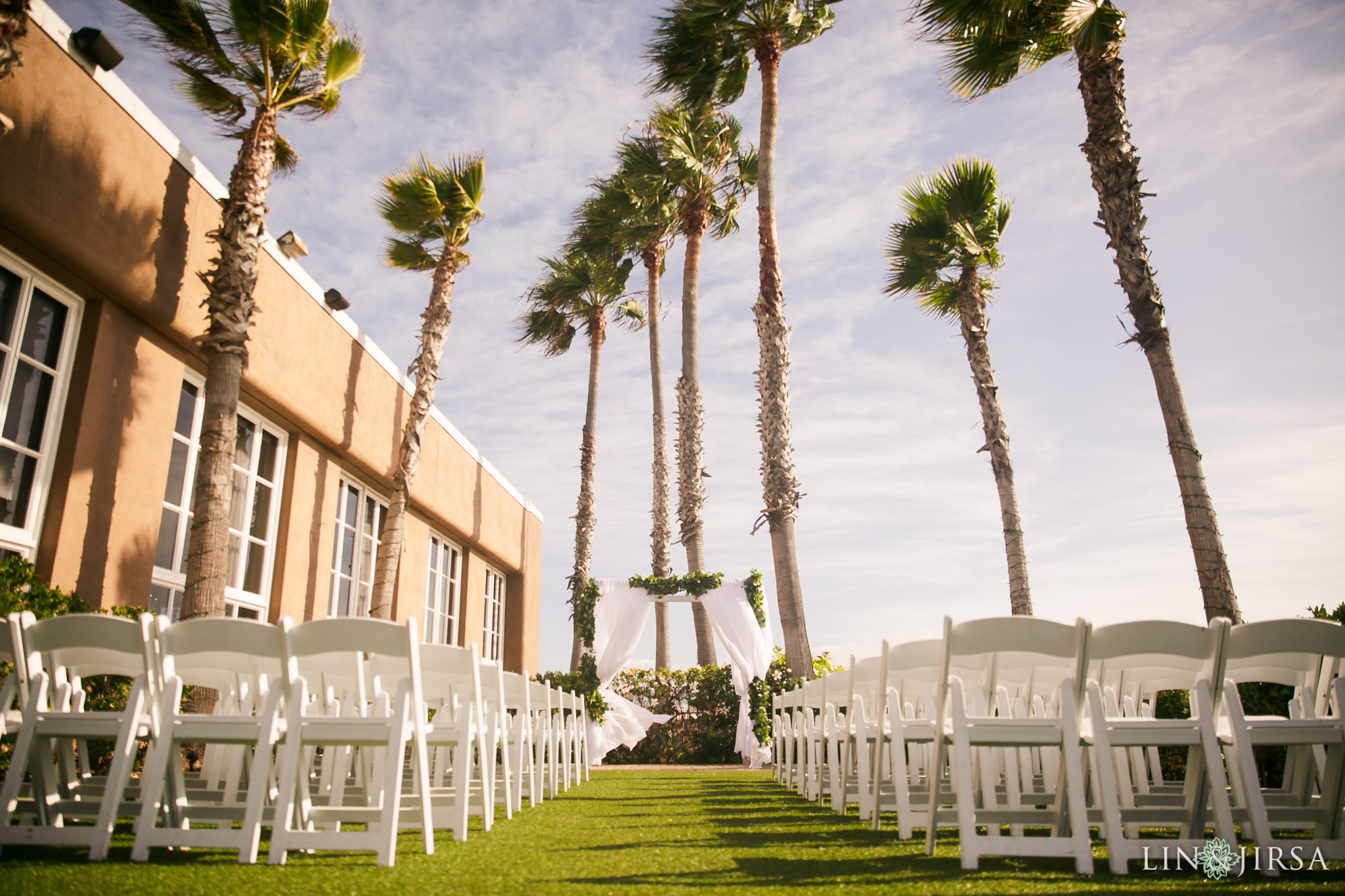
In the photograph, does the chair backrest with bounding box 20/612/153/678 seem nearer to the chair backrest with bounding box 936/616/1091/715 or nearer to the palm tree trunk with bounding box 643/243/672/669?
the chair backrest with bounding box 936/616/1091/715

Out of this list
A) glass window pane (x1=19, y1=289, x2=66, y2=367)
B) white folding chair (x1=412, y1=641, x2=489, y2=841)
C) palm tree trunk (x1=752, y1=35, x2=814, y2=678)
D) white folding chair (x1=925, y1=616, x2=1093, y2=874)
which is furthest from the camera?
palm tree trunk (x1=752, y1=35, x2=814, y2=678)

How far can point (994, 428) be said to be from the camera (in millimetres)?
11727

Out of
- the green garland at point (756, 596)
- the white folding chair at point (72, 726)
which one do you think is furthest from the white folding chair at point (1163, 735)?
the green garland at point (756, 596)

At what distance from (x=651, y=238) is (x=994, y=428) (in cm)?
823

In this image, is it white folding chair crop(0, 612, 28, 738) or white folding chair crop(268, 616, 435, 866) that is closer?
white folding chair crop(268, 616, 435, 866)

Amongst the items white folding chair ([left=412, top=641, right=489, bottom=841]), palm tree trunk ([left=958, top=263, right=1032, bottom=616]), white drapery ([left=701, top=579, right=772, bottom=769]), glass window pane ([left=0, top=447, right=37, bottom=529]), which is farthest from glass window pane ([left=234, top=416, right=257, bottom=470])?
palm tree trunk ([left=958, top=263, right=1032, bottom=616])

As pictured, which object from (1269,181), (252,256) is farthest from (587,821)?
(1269,181)

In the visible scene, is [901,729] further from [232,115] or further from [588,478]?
[588,478]

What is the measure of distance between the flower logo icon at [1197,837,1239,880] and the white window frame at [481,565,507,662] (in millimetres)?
13699

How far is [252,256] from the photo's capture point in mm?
6828

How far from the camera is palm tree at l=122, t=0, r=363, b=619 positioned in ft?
20.7

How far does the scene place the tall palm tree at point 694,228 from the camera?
1475 centimetres

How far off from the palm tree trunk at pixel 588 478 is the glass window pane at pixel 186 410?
1007 cm

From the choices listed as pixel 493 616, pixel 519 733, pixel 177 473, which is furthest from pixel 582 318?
pixel 519 733
